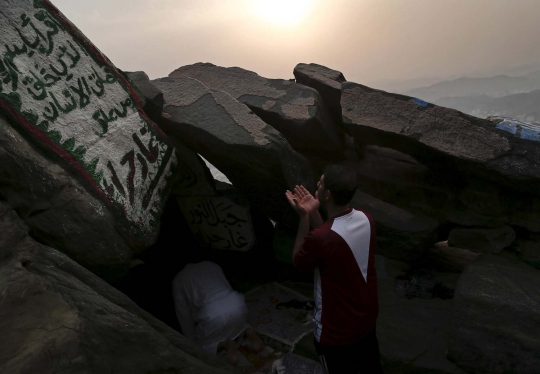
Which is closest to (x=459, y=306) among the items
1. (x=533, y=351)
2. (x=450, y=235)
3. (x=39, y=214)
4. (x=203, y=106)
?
(x=533, y=351)

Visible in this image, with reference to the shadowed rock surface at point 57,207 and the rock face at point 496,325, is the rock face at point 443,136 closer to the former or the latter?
Result: the rock face at point 496,325

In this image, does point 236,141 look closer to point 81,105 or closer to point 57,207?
point 81,105

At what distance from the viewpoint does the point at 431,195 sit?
3695 millimetres

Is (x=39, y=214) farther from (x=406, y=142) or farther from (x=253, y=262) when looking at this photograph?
(x=406, y=142)

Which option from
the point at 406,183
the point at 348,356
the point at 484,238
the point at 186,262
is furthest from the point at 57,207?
the point at 484,238

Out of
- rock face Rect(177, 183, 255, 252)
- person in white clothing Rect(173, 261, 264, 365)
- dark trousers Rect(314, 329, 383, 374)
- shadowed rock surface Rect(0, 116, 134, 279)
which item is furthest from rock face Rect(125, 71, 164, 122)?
dark trousers Rect(314, 329, 383, 374)

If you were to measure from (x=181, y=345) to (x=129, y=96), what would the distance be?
1.58 meters

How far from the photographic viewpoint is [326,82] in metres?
3.93

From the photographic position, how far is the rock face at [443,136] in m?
3.10

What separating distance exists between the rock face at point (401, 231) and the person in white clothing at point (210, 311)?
1.28 m

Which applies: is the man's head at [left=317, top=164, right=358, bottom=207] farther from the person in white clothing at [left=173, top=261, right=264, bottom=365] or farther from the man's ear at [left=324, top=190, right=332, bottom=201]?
the person in white clothing at [left=173, top=261, right=264, bottom=365]

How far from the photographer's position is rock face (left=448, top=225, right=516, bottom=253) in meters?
3.29

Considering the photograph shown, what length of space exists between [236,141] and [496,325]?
198 centimetres

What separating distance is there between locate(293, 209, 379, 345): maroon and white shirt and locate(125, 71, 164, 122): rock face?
5.84 ft
